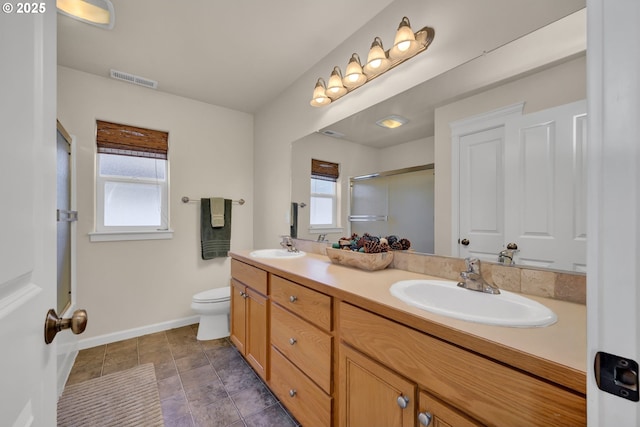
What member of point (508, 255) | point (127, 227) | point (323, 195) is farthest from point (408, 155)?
point (127, 227)

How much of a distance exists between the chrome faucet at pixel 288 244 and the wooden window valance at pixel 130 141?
154cm

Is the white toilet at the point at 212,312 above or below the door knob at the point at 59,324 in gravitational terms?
below

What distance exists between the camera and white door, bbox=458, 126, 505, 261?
1107 mm

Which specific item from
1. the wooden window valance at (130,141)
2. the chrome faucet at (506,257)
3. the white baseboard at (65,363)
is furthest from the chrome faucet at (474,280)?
the wooden window valance at (130,141)

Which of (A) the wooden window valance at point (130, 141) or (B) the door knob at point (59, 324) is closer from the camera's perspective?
(B) the door knob at point (59, 324)

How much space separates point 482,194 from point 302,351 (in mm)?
1129

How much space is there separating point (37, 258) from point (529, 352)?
1019 millimetres

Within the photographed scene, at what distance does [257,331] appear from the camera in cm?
173

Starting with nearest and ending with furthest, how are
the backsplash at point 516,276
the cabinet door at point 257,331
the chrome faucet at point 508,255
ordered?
1. the backsplash at point 516,276
2. the chrome faucet at point 508,255
3. the cabinet door at point 257,331

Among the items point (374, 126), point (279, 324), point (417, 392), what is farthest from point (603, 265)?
point (374, 126)

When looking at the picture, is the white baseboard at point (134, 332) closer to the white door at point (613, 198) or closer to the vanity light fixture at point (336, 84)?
the vanity light fixture at point (336, 84)

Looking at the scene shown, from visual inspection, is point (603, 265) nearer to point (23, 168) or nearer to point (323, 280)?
point (23, 168)

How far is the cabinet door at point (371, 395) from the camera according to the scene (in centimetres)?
83

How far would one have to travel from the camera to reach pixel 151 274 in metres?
2.59
